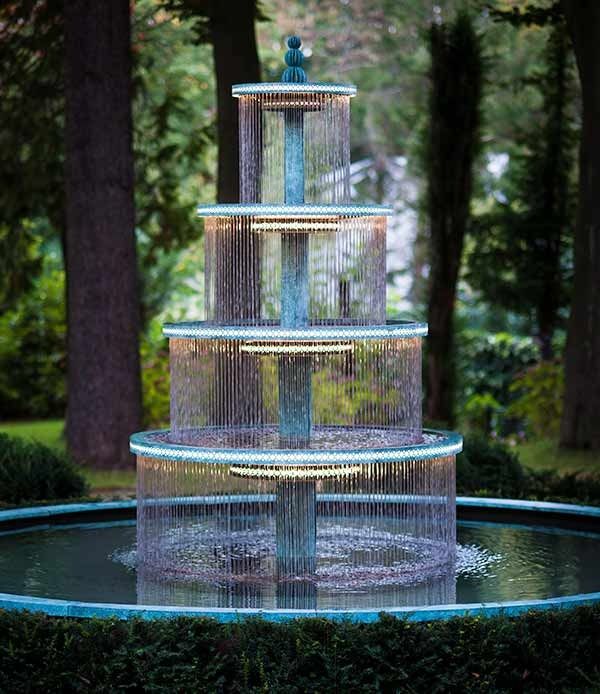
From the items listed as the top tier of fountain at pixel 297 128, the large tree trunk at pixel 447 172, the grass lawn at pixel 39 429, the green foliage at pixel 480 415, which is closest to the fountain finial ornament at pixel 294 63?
the top tier of fountain at pixel 297 128

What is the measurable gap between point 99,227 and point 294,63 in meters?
6.89

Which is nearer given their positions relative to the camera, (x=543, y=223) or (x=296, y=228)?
(x=296, y=228)

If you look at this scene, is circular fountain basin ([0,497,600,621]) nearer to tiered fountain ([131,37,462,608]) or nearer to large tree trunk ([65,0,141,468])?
tiered fountain ([131,37,462,608])

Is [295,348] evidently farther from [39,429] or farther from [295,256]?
[39,429]

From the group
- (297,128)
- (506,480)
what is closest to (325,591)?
(297,128)

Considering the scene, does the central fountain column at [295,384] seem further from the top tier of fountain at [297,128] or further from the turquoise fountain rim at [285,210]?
the turquoise fountain rim at [285,210]

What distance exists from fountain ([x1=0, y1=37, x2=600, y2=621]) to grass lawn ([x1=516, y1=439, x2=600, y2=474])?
563 centimetres

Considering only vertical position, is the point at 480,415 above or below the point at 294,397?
below

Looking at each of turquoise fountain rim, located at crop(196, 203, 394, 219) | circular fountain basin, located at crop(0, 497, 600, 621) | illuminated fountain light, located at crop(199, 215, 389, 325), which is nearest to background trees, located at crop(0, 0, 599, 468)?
circular fountain basin, located at crop(0, 497, 600, 621)

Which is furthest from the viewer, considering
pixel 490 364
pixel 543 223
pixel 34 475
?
pixel 490 364

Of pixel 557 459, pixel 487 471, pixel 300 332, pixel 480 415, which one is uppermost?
pixel 300 332

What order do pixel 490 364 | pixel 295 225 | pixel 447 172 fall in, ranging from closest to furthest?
pixel 295 225 < pixel 447 172 < pixel 490 364

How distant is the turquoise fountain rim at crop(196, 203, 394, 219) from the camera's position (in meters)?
9.01

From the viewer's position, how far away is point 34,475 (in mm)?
12336
